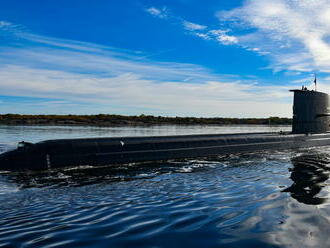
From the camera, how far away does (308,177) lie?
1182cm

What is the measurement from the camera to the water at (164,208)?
558cm

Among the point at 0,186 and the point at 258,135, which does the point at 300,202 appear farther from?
the point at 258,135

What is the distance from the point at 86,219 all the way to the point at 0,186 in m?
4.53

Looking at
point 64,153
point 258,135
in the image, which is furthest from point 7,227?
point 258,135

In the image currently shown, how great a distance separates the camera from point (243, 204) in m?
7.78

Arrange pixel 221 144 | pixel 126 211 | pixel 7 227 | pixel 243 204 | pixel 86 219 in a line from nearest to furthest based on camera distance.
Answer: pixel 7 227 → pixel 86 219 → pixel 126 211 → pixel 243 204 → pixel 221 144

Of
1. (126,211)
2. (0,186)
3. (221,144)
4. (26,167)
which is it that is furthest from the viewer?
(221,144)

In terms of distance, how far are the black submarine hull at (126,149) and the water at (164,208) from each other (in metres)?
0.89

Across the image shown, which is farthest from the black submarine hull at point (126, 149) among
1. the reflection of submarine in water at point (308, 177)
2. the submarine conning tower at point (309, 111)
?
the reflection of submarine in water at point (308, 177)

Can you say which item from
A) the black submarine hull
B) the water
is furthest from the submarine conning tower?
the water

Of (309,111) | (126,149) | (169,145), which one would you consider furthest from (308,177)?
(309,111)

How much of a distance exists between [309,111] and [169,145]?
468 inches

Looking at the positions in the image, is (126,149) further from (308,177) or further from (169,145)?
(308,177)

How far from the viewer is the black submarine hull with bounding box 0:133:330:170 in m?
12.8
